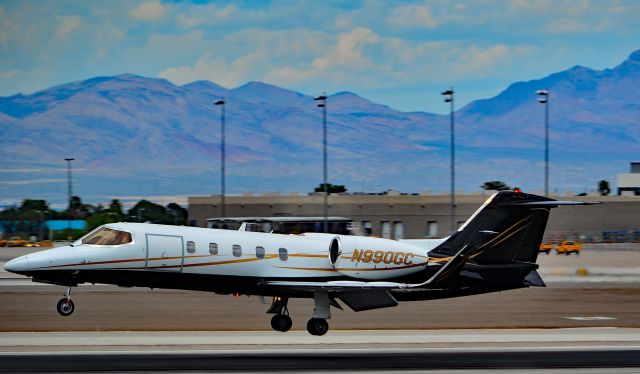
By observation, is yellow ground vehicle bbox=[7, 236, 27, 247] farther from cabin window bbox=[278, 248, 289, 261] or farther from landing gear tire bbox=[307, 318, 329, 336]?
landing gear tire bbox=[307, 318, 329, 336]

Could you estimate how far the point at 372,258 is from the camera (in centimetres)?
3172

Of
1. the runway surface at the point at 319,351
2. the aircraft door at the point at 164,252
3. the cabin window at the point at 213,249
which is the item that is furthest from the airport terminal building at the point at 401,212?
the aircraft door at the point at 164,252

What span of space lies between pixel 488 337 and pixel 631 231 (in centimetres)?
9413

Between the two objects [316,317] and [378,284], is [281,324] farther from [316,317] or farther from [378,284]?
[378,284]

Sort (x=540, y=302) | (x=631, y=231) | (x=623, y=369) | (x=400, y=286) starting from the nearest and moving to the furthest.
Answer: (x=623, y=369) < (x=400, y=286) < (x=540, y=302) < (x=631, y=231)

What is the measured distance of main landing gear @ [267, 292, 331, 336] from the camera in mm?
30500

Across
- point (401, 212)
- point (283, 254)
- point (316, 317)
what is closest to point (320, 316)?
point (316, 317)

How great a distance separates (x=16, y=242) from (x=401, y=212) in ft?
142

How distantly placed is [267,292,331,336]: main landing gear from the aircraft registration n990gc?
0.10 feet

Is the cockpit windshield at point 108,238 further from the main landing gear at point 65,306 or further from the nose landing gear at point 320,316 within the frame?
the nose landing gear at point 320,316

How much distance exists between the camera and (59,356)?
26391 millimetres

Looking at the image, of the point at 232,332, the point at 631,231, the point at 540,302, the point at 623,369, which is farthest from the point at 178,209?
the point at 623,369

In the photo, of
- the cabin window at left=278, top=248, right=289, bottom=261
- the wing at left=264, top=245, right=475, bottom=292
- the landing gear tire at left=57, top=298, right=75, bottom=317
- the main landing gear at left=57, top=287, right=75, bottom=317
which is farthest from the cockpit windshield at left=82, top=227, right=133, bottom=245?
the cabin window at left=278, top=248, right=289, bottom=261

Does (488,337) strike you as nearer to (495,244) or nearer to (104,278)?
(495,244)
